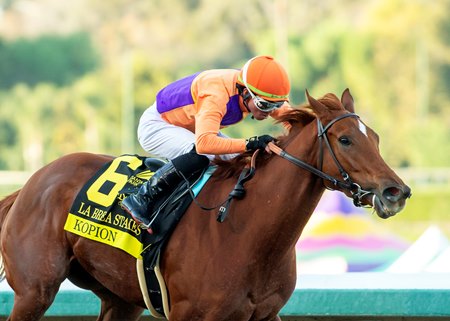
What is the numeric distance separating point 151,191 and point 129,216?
0.25 metres

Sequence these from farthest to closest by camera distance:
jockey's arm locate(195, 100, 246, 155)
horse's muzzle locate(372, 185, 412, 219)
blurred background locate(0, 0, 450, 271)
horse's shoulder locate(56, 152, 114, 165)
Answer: blurred background locate(0, 0, 450, 271) < horse's shoulder locate(56, 152, 114, 165) < jockey's arm locate(195, 100, 246, 155) < horse's muzzle locate(372, 185, 412, 219)

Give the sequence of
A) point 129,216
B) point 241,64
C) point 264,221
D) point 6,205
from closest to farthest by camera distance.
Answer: point 264,221
point 129,216
point 6,205
point 241,64

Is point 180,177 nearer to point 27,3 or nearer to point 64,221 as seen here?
point 64,221

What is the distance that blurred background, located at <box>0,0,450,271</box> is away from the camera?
143ft

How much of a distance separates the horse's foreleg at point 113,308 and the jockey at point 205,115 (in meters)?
0.85

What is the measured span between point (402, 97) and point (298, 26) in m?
11.9

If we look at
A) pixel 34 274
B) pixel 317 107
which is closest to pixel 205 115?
pixel 317 107

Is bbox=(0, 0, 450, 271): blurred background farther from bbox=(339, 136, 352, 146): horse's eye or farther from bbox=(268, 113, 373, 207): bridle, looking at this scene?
bbox=(339, 136, 352, 146): horse's eye

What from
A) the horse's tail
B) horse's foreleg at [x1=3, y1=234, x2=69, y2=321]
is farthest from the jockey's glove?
the horse's tail

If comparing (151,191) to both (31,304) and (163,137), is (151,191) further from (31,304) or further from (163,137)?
(31,304)

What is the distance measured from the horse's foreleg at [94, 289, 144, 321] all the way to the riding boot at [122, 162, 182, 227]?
85 centimetres

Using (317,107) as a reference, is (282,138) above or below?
below

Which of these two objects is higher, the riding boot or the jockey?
the jockey

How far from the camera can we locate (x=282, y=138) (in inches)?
192
